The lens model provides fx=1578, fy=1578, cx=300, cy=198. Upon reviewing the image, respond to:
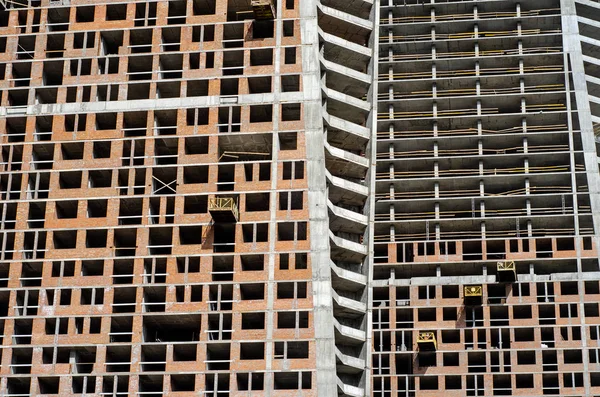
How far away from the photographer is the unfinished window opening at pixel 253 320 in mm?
105438

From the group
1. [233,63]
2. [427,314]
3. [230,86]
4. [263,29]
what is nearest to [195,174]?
[230,86]

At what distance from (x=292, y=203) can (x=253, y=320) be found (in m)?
8.62

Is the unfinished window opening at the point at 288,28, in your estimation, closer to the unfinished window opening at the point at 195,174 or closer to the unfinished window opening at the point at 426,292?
the unfinished window opening at the point at 195,174

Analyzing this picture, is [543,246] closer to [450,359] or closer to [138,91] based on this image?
[450,359]

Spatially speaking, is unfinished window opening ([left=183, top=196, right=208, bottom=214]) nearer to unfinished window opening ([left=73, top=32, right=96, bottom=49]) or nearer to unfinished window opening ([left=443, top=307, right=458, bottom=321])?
unfinished window opening ([left=73, top=32, right=96, bottom=49])

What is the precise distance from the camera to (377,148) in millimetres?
126125

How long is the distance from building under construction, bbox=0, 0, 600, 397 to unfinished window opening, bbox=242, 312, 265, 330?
0.16m

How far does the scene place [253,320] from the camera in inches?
4181

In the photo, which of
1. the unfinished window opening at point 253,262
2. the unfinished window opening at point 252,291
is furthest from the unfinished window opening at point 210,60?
the unfinished window opening at point 252,291

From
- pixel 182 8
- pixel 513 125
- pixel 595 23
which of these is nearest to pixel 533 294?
pixel 513 125

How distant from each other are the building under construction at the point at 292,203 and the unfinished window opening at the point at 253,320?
0.16m

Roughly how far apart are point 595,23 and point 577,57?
3.90m

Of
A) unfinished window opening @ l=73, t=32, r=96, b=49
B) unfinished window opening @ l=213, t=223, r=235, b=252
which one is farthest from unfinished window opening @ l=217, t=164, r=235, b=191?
unfinished window opening @ l=73, t=32, r=96, b=49

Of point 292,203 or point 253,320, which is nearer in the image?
point 253,320
